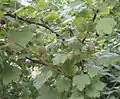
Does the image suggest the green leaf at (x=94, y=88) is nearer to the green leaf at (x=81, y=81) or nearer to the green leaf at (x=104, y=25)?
the green leaf at (x=81, y=81)

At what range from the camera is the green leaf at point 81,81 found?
0.68 m

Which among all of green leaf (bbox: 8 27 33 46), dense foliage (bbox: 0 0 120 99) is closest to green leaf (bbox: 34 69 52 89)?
dense foliage (bbox: 0 0 120 99)

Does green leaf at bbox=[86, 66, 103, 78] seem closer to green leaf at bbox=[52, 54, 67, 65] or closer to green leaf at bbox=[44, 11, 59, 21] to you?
green leaf at bbox=[52, 54, 67, 65]

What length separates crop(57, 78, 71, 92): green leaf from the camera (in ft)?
2.38

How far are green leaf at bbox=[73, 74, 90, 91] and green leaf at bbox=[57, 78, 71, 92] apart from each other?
0.04 meters

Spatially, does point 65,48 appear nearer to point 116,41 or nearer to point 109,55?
point 109,55

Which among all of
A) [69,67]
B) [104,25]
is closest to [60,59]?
[69,67]

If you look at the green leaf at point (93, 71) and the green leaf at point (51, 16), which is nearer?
the green leaf at point (93, 71)

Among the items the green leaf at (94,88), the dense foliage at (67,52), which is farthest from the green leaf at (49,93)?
the green leaf at (94,88)

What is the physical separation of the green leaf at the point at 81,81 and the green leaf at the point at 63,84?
4 cm

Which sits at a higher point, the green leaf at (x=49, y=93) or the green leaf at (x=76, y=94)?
the green leaf at (x=49, y=93)

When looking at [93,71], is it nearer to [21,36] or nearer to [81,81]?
[81,81]

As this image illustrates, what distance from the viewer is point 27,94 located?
99 centimetres

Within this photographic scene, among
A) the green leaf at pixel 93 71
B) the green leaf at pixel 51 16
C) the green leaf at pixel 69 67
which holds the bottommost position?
the green leaf at pixel 93 71
